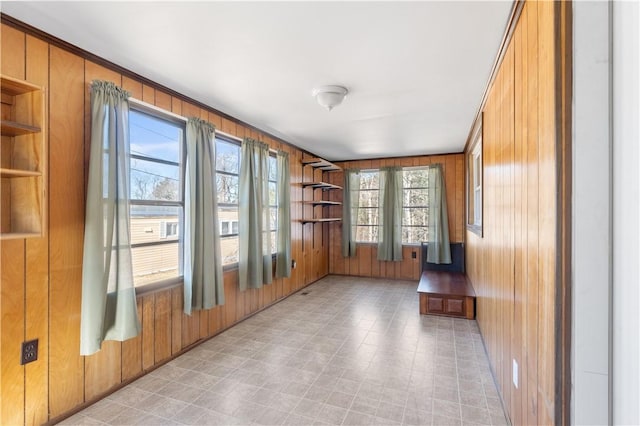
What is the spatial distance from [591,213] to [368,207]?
5.29 meters

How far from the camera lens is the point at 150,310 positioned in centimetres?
254

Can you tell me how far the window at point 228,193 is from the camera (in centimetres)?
346

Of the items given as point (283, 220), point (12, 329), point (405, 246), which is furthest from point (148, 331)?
point (405, 246)

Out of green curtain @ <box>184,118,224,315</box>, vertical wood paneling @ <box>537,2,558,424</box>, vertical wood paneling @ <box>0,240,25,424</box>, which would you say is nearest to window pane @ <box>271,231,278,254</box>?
green curtain @ <box>184,118,224,315</box>

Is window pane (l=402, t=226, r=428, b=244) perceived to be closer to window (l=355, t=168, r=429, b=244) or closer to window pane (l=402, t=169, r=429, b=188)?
window (l=355, t=168, r=429, b=244)

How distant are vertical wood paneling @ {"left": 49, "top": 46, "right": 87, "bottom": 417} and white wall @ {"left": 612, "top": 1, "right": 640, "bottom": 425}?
278 cm

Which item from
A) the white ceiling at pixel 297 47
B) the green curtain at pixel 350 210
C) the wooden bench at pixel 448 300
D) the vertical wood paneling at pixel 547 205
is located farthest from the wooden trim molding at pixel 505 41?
the green curtain at pixel 350 210

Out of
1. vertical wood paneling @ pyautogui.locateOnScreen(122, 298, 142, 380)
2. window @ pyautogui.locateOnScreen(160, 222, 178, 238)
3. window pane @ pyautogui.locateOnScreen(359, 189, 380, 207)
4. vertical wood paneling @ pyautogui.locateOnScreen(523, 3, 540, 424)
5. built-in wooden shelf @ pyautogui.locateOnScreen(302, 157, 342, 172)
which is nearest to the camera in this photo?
vertical wood paneling @ pyautogui.locateOnScreen(523, 3, 540, 424)

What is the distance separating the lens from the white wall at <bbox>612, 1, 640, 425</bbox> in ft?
2.65

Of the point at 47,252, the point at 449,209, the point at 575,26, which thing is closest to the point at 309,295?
the point at 449,209

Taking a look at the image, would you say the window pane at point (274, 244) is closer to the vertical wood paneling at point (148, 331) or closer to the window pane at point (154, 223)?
the window pane at point (154, 223)

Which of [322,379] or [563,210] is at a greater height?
[563,210]

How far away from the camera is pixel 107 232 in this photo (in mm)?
2090

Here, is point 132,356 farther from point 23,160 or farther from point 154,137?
point 154,137
